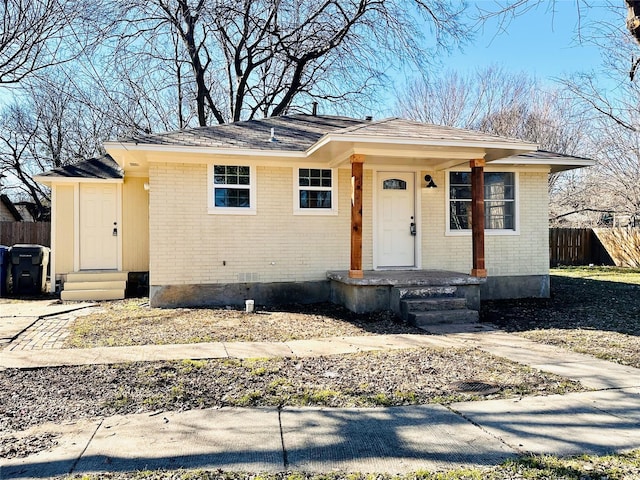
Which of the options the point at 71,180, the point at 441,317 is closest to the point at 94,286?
the point at 71,180

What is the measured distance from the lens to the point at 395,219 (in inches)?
399

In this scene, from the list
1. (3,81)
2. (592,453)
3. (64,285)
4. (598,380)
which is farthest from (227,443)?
(3,81)

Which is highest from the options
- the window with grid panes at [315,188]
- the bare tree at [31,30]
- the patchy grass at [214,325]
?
the bare tree at [31,30]

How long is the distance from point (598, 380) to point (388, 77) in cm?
1525

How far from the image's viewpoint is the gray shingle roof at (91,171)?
11.1 meters

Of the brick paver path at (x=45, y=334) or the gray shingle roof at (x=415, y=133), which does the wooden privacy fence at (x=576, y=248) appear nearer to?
the gray shingle roof at (x=415, y=133)

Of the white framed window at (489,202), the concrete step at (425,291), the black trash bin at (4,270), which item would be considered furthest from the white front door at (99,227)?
the white framed window at (489,202)

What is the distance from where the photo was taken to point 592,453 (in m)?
2.99

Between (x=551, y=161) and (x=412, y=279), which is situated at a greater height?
(x=551, y=161)

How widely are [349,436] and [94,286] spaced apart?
30.0ft

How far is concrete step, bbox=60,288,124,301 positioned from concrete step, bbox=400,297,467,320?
262 inches

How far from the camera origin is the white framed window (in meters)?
10.5

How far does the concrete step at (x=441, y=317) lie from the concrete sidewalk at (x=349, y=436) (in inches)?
124

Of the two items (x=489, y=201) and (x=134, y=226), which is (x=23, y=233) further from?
(x=489, y=201)
